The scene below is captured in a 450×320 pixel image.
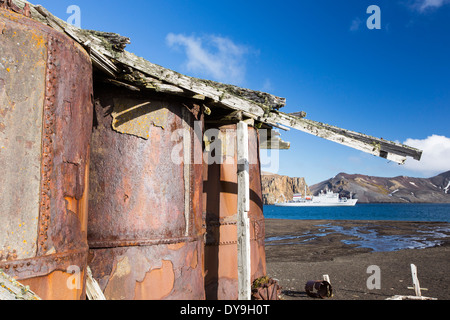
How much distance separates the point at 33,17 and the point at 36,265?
3.00 metres

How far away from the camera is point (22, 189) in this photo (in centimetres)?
374

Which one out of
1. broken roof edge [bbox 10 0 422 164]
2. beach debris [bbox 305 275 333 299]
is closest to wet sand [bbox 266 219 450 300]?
beach debris [bbox 305 275 333 299]

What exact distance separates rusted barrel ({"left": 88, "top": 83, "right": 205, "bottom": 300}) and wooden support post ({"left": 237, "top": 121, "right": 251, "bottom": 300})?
0.86m

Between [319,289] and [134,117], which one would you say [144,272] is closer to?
[134,117]

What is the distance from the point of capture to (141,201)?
5.47 meters

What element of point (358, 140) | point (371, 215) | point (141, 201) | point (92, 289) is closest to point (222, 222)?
point (141, 201)

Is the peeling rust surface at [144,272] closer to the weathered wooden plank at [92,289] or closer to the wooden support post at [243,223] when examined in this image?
the weathered wooden plank at [92,289]

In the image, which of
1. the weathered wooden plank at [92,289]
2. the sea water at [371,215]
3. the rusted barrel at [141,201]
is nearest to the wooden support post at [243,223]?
the rusted barrel at [141,201]

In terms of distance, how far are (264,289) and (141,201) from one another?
11.7 feet

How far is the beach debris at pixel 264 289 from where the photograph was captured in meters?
7.32

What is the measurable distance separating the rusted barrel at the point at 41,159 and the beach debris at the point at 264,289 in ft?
12.9

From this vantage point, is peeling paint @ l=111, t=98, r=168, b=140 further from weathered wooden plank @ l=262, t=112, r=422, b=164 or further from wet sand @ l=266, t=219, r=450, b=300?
wet sand @ l=266, t=219, r=450, b=300

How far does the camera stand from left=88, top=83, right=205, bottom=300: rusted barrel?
5242 millimetres
